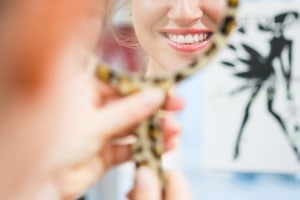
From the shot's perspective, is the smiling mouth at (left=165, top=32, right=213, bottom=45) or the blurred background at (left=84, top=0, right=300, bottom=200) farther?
the blurred background at (left=84, top=0, right=300, bottom=200)

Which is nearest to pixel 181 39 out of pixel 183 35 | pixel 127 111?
pixel 183 35

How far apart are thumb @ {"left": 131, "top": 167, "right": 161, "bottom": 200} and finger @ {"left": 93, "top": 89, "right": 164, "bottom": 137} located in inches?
1.8

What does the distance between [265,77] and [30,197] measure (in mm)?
392

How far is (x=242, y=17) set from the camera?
74 centimetres

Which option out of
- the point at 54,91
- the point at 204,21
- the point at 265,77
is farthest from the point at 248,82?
the point at 54,91

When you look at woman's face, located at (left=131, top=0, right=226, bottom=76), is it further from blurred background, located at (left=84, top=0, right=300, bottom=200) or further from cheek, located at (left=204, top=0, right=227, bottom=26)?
blurred background, located at (left=84, top=0, right=300, bottom=200)

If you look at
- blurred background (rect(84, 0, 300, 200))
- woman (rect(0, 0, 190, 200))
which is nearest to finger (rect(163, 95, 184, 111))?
woman (rect(0, 0, 190, 200))

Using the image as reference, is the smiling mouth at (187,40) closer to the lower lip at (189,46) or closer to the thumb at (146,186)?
the lower lip at (189,46)

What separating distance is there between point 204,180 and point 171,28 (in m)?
0.30

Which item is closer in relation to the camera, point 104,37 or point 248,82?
point 104,37

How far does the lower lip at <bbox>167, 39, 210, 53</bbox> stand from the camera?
528mm

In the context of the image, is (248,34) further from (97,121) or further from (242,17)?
(97,121)

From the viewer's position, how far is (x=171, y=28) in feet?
1.80

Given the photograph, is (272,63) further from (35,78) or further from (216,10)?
(35,78)
